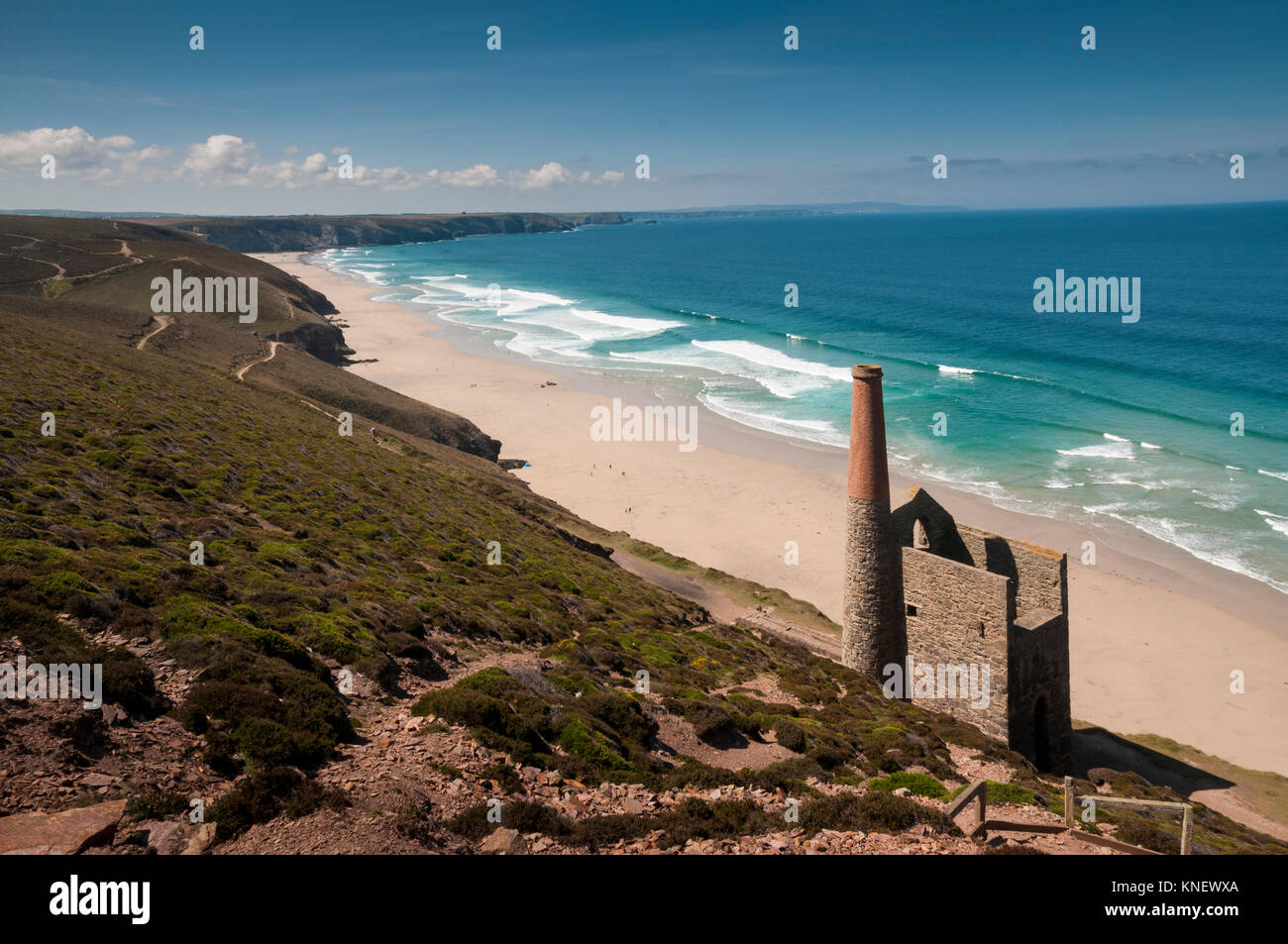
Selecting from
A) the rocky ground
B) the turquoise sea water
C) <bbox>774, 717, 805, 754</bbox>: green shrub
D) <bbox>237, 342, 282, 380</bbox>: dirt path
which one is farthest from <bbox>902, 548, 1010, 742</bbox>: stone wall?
<bbox>237, 342, 282, 380</bbox>: dirt path

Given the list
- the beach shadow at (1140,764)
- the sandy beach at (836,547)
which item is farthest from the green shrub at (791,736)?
the sandy beach at (836,547)

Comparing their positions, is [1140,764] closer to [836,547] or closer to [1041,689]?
[1041,689]

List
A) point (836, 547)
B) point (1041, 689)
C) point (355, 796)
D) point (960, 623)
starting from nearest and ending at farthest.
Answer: point (355, 796), point (960, 623), point (1041, 689), point (836, 547)

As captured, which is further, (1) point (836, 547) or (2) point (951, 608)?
(1) point (836, 547)

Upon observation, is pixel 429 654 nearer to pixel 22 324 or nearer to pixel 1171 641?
pixel 1171 641

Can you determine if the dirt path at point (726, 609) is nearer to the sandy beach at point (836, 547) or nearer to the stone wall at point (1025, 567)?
the sandy beach at point (836, 547)

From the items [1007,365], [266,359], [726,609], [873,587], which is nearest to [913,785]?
[873,587]

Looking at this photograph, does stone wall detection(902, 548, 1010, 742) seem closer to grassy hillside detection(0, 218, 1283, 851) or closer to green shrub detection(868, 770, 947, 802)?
grassy hillside detection(0, 218, 1283, 851)
